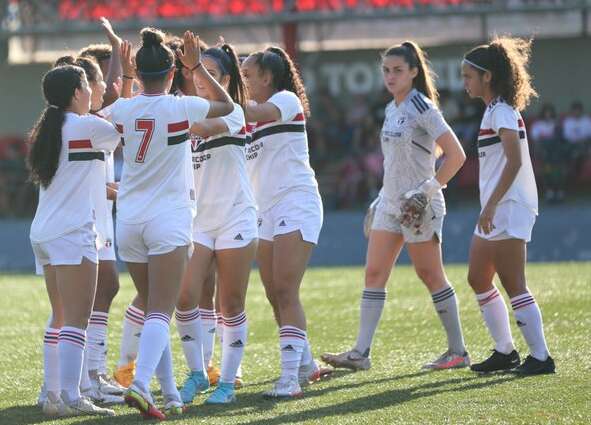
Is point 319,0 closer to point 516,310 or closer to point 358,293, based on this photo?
point 358,293

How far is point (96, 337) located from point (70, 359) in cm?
86

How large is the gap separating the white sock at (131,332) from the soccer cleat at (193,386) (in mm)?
530

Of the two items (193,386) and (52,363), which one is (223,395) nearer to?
(193,386)

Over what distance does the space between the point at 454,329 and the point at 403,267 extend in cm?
734

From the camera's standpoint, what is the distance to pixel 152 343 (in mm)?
5969

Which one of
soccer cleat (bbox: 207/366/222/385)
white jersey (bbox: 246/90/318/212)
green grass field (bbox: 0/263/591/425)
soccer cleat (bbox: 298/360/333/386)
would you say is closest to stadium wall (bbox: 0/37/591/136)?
green grass field (bbox: 0/263/591/425)

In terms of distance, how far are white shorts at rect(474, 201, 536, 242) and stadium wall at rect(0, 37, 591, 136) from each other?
54.3 ft

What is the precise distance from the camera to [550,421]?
18.6 feet

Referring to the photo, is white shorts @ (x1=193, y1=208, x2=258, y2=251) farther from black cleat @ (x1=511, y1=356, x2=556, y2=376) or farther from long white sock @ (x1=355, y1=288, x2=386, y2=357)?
black cleat @ (x1=511, y1=356, x2=556, y2=376)

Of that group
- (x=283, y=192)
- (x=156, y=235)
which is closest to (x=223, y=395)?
(x=156, y=235)

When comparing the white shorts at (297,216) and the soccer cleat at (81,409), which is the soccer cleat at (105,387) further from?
the white shorts at (297,216)

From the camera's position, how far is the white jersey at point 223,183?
6590mm

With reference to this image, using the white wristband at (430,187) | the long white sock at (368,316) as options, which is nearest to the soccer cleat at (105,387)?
the long white sock at (368,316)

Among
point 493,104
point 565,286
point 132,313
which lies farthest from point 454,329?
point 565,286
